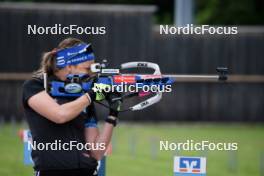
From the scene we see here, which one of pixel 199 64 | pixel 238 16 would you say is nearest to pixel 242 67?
pixel 199 64

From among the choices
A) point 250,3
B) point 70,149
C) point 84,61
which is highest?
point 250,3

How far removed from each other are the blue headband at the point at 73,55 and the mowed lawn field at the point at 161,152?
18.1 feet

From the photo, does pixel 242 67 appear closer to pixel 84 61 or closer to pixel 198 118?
pixel 198 118

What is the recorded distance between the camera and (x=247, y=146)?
17.7 metres

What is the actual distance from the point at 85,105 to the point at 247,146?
12.2 m

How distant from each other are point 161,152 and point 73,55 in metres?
9.87

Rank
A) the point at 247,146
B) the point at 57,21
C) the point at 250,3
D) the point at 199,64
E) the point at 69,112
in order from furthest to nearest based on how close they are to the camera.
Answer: the point at 250,3 → the point at 199,64 → the point at 57,21 → the point at 247,146 → the point at 69,112

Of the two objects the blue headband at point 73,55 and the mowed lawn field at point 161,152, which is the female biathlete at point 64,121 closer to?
the blue headband at point 73,55

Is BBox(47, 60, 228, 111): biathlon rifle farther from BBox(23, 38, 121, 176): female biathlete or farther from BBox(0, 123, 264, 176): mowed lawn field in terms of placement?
BBox(0, 123, 264, 176): mowed lawn field

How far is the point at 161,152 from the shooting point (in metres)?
15.8

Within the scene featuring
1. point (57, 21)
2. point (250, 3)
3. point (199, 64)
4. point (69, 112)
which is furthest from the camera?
point (250, 3)

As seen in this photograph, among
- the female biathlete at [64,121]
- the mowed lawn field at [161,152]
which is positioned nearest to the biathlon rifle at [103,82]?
the female biathlete at [64,121]

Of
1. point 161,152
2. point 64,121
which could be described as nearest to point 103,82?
point 64,121

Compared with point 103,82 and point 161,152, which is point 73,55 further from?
point 161,152
